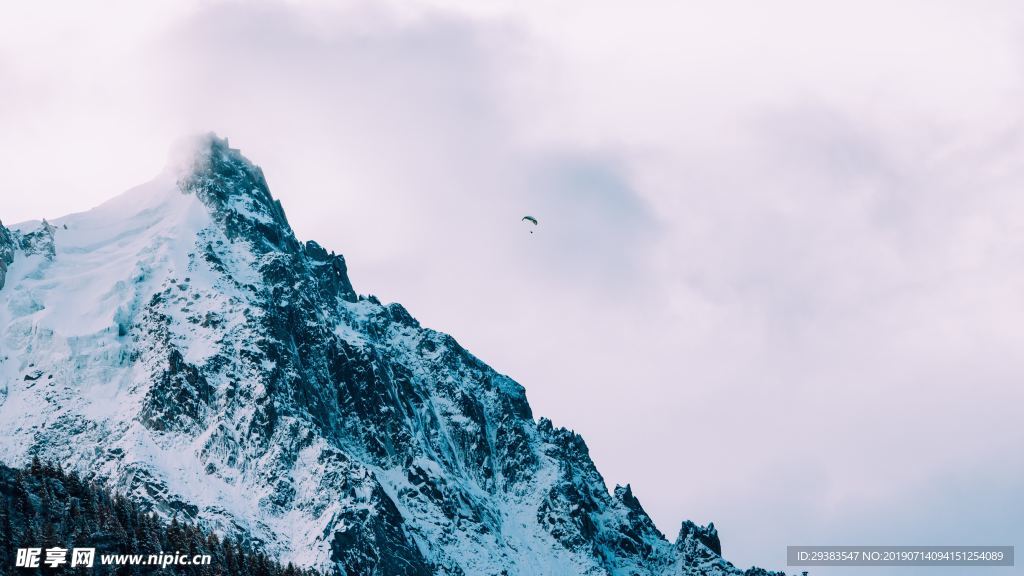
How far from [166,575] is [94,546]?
995 centimetres

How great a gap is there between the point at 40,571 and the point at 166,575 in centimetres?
1798

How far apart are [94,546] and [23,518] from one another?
10850mm

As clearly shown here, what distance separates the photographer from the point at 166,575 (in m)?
199

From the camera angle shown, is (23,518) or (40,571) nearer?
(40,571)

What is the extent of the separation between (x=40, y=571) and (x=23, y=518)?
579 inches

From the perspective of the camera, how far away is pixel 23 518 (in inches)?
7835

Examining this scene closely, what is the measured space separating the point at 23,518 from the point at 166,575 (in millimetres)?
19809

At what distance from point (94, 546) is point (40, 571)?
34.4 ft

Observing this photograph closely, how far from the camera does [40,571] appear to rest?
186375 mm

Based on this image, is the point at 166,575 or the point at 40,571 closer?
the point at 40,571

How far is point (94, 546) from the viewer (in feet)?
643
